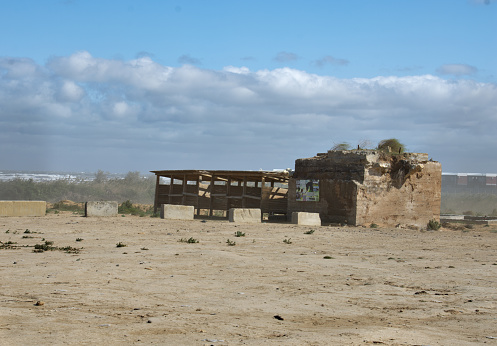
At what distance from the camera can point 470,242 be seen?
60.5 ft

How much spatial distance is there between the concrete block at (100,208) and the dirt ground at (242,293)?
8.43 metres

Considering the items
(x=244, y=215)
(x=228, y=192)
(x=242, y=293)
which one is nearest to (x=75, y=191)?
(x=228, y=192)

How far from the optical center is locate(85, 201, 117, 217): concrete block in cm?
2455

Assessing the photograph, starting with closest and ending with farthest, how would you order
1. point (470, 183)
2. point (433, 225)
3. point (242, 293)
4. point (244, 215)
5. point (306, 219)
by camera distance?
point (242, 293) < point (306, 219) < point (244, 215) < point (433, 225) < point (470, 183)

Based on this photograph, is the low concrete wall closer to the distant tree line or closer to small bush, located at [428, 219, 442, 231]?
small bush, located at [428, 219, 442, 231]

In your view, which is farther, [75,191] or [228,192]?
[75,191]

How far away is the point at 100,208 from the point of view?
81.5ft

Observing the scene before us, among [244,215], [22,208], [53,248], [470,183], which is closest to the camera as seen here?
[53,248]

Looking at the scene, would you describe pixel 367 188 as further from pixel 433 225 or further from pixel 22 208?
pixel 22 208

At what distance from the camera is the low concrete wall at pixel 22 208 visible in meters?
23.7

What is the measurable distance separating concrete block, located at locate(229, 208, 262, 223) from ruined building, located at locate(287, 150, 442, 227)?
2630 mm

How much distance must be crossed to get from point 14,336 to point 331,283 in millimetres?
5420

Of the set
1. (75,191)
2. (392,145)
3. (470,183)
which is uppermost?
(470,183)

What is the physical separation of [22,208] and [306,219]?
1224cm
